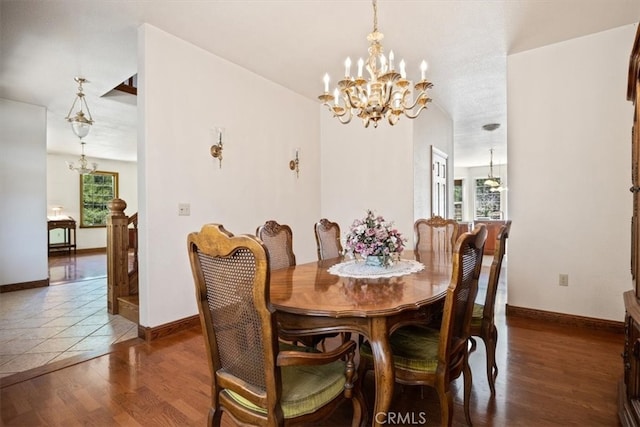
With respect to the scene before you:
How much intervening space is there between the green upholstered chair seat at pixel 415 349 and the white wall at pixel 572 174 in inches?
87.2

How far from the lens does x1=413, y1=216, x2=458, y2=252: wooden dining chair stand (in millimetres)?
3097

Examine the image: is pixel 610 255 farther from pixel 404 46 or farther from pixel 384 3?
pixel 384 3

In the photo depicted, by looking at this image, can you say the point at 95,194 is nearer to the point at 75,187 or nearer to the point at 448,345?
the point at 75,187

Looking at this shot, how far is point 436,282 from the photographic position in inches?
68.3

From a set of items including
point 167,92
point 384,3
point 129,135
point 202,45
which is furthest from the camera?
point 129,135

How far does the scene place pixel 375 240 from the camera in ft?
6.49

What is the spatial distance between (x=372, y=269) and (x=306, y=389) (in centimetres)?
94

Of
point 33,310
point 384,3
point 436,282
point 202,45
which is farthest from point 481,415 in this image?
point 33,310

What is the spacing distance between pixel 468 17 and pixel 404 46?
2.12 ft

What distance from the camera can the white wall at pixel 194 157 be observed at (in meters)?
2.83

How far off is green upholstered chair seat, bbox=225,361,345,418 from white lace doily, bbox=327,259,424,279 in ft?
2.02

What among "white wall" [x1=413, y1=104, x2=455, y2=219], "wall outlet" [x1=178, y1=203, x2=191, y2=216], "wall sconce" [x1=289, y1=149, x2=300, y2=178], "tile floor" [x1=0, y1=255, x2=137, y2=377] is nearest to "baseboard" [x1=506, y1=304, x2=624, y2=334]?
"white wall" [x1=413, y1=104, x2=455, y2=219]

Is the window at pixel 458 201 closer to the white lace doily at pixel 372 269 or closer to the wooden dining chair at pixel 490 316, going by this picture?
the white lace doily at pixel 372 269

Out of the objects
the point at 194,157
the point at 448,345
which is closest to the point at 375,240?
the point at 448,345
